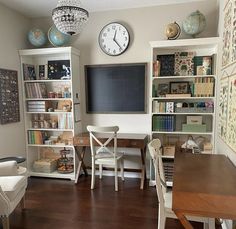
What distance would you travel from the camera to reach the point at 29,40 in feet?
11.8

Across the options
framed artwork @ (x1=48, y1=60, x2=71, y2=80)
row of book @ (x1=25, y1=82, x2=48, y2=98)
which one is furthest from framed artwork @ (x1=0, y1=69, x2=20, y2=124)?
framed artwork @ (x1=48, y1=60, x2=71, y2=80)

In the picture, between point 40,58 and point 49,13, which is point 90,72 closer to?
point 40,58

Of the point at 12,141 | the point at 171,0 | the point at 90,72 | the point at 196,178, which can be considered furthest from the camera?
the point at 90,72

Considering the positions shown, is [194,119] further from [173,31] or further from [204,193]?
[204,193]

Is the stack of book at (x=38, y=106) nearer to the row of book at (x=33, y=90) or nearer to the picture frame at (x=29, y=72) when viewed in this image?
the row of book at (x=33, y=90)

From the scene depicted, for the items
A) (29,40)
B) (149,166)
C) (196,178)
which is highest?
(29,40)

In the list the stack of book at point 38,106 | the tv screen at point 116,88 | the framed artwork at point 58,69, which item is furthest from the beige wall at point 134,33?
the stack of book at point 38,106

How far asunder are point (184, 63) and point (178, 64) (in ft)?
0.28

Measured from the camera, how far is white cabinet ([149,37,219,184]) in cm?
302

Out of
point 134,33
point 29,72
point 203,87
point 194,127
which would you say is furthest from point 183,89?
point 29,72

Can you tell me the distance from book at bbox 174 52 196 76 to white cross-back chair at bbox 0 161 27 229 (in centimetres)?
249

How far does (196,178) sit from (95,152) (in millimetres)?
1899

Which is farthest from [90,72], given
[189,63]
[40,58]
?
[189,63]

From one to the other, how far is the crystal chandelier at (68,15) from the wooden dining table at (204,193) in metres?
1.64
